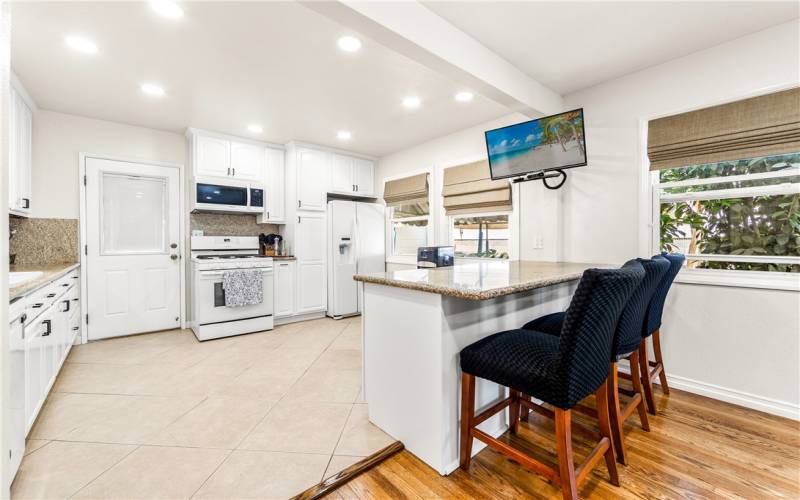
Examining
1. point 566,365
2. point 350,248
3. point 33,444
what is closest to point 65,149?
point 33,444

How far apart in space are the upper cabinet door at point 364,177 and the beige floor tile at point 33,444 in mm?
3965

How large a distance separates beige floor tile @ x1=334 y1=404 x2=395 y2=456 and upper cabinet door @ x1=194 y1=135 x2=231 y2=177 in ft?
11.0

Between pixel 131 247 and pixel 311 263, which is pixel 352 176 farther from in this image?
pixel 131 247

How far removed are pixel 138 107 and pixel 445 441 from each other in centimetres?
398

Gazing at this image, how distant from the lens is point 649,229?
2668 millimetres

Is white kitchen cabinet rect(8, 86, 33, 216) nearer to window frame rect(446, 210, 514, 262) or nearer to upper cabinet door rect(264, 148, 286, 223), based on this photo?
upper cabinet door rect(264, 148, 286, 223)

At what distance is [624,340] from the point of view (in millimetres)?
1650

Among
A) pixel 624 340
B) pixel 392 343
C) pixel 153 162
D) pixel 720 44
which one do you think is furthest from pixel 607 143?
pixel 153 162

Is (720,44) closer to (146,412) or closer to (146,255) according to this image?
(146,412)

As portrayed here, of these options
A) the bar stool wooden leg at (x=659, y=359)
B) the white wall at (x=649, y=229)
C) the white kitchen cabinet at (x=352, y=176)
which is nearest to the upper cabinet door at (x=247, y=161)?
the white kitchen cabinet at (x=352, y=176)

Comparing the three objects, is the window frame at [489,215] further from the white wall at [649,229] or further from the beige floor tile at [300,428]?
the beige floor tile at [300,428]

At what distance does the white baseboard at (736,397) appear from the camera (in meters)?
2.14

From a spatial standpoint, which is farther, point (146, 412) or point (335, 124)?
point (335, 124)

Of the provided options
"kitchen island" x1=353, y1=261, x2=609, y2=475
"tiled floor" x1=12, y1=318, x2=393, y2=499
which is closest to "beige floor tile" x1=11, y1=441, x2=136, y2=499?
"tiled floor" x1=12, y1=318, x2=393, y2=499
